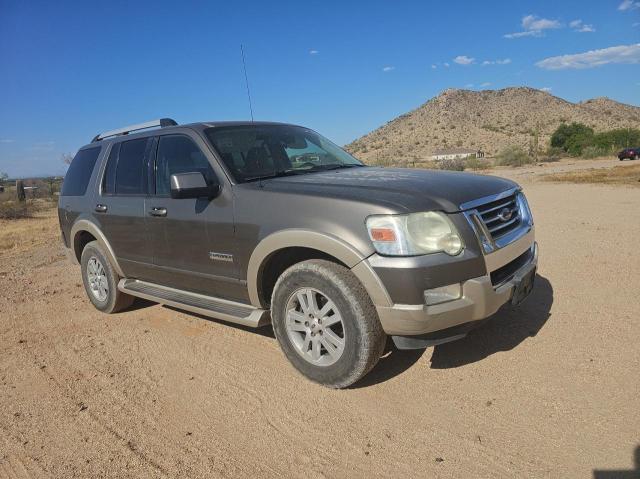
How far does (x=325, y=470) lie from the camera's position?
255 centimetres

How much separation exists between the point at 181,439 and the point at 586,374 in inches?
105

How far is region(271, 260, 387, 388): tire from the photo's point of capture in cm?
306

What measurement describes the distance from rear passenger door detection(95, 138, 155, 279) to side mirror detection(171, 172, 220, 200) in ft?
3.50

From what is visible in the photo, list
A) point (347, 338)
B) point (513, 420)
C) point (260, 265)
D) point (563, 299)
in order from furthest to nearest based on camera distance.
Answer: point (563, 299)
point (260, 265)
point (347, 338)
point (513, 420)

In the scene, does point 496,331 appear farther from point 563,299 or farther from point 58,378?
point 58,378

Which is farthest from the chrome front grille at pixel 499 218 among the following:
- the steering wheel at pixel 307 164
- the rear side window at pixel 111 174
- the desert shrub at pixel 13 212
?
the desert shrub at pixel 13 212

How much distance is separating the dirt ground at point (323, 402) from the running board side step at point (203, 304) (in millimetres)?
395

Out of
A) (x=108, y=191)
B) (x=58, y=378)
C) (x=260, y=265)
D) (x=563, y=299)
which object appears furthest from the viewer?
(x=108, y=191)

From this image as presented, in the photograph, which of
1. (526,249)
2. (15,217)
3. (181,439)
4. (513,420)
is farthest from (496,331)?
(15,217)

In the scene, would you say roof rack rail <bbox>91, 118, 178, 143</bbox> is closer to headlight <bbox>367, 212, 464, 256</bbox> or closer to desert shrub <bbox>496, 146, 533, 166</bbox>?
headlight <bbox>367, 212, 464, 256</bbox>

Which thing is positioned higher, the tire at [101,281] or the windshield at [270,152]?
the windshield at [270,152]

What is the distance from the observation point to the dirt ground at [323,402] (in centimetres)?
261

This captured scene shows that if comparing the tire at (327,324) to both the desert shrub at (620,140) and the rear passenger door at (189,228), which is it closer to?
the rear passenger door at (189,228)

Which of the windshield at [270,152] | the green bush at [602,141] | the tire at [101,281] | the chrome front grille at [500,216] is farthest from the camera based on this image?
the green bush at [602,141]
